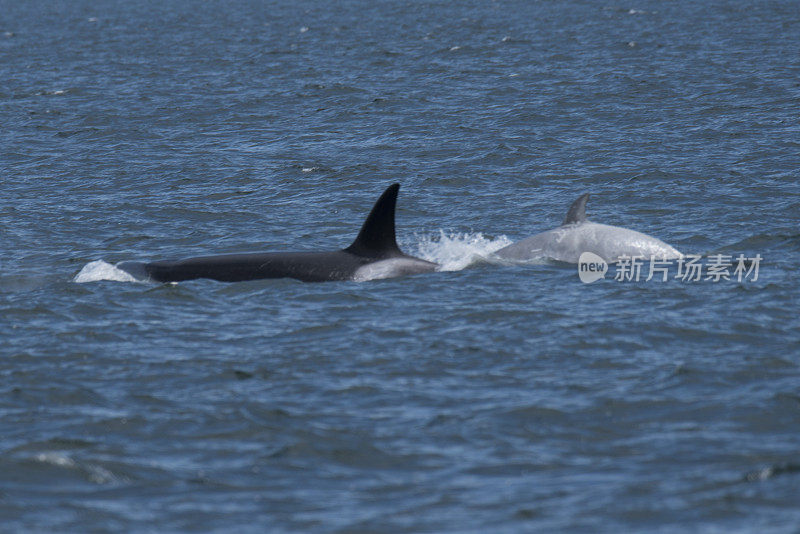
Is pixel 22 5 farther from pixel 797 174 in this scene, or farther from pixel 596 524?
pixel 596 524

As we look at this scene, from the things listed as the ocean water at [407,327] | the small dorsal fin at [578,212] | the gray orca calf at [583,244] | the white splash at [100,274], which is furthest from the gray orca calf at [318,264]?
the small dorsal fin at [578,212]

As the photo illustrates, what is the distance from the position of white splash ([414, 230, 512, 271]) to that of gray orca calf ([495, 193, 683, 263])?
0.56m

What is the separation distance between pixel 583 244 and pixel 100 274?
7.40m

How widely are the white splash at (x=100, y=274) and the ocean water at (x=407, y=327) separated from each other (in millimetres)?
60

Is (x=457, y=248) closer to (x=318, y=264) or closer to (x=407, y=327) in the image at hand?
(x=318, y=264)

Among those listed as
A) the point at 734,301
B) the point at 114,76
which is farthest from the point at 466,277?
the point at 114,76

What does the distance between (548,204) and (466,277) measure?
6160 mm

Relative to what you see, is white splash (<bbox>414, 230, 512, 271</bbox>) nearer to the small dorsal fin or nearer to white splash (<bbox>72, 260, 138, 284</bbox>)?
the small dorsal fin

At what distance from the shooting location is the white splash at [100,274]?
18984mm

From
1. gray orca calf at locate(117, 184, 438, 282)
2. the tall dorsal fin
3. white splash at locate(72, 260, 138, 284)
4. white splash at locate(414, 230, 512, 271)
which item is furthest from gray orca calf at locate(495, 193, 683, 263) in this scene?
white splash at locate(72, 260, 138, 284)

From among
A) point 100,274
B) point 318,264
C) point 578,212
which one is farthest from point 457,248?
point 100,274

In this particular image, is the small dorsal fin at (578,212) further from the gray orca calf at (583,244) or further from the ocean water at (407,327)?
the ocean water at (407,327)

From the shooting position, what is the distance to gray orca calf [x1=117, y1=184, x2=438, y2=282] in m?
18.4

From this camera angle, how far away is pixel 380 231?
18.4 m
